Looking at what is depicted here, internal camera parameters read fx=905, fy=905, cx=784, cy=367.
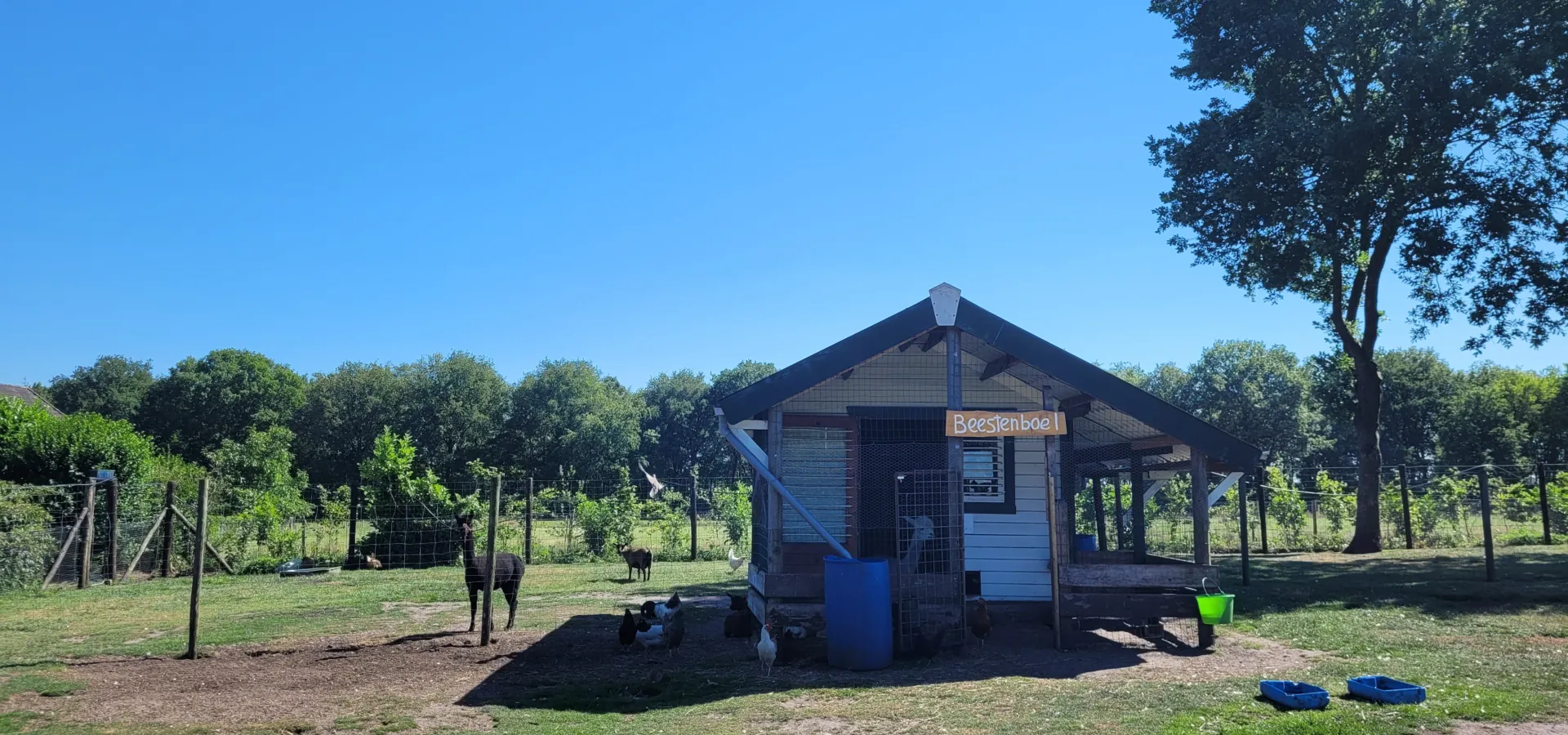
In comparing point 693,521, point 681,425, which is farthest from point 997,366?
point 681,425

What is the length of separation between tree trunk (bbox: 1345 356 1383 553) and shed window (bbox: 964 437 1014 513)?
14263 mm

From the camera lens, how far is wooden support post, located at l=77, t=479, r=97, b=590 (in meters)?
16.5

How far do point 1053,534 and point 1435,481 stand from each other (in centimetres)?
2045

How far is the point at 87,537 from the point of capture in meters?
16.6

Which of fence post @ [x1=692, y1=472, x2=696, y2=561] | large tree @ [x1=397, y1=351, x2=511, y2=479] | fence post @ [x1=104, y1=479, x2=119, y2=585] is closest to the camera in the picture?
fence post @ [x1=104, y1=479, x2=119, y2=585]

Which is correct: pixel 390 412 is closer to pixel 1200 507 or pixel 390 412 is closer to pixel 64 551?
pixel 64 551

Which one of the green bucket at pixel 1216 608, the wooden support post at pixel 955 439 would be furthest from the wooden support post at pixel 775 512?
the green bucket at pixel 1216 608

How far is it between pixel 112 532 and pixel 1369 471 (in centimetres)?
2686

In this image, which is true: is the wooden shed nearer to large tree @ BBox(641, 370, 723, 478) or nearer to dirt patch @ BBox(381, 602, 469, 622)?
dirt patch @ BBox(381, 602, 469, 622)

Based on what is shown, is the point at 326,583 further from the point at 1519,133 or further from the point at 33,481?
the point at 1519,133

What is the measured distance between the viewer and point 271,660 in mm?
9266

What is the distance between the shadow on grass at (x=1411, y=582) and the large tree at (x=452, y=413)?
1828 inches

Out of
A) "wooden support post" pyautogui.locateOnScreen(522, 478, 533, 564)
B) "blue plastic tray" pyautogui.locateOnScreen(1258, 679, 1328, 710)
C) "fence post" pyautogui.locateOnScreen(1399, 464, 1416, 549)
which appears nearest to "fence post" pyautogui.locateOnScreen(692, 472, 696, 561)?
"wooden support post" pyautogui.locateOnScreen(522, 478, 533, 564)

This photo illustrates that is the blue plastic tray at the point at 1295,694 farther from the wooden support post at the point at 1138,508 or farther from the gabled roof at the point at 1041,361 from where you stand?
the wooden support post at the point at 1138,508
